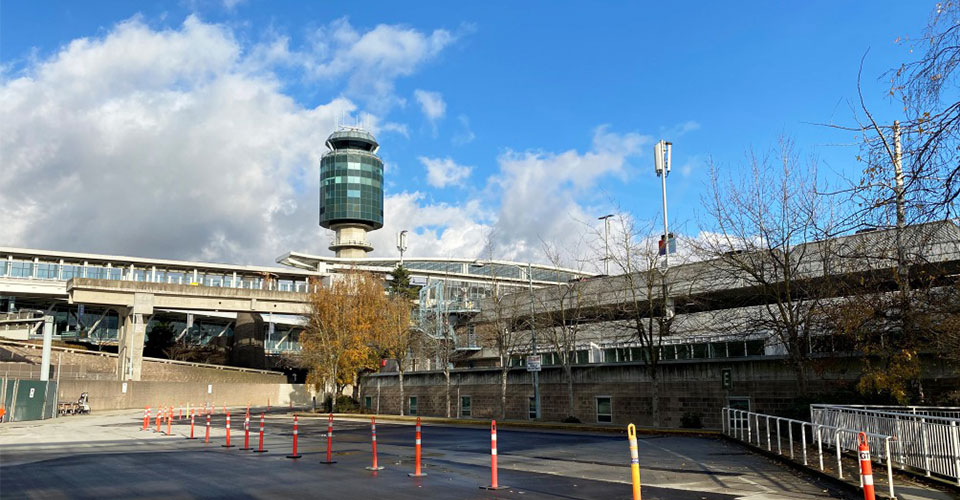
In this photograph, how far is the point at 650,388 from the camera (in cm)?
3156

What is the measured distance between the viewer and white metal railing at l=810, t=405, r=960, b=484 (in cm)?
1077

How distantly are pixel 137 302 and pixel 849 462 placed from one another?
217 ft

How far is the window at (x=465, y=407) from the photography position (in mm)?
41719

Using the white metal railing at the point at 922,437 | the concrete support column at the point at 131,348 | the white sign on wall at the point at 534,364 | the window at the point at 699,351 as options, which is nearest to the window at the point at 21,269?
the concrete support column at the point at 131,348

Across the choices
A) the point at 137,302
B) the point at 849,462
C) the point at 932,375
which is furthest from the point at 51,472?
the point at 137,302

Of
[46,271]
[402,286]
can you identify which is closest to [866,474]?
[402,286]

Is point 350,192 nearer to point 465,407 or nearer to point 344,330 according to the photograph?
point 344,330

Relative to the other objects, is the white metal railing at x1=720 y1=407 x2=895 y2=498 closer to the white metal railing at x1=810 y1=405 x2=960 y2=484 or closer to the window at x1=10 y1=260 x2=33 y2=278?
the white metal railing at x1=810 y1=405 x2=960 y2=484

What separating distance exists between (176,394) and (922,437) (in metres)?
65.6

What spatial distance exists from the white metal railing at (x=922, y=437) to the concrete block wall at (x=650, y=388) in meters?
9.98

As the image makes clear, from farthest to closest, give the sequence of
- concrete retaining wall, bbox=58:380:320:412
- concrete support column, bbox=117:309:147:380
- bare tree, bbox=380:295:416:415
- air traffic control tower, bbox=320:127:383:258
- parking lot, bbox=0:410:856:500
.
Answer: air traffic control tower, bbox=320:127:383:258 < concrete support column, bbox=117:309:147:380 < concrete retaining wall, bbox=58:380:320:412 < bare tree, bbox=380:295:416:415 < parking lot, bbox=0:410:856:500

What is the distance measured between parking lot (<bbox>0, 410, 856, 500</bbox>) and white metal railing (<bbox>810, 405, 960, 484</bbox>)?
1.68m

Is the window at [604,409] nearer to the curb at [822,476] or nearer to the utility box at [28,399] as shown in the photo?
the curb at [822,476]

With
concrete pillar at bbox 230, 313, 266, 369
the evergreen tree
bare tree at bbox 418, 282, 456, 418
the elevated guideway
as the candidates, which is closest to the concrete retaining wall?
the elevated guideway
